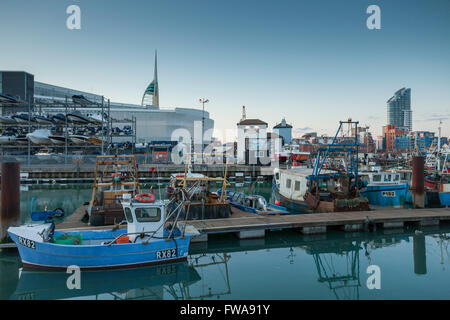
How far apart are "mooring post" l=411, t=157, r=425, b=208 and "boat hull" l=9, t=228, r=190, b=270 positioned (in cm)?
1740

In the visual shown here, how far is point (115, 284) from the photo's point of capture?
1076cm

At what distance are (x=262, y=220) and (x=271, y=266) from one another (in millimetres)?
3801

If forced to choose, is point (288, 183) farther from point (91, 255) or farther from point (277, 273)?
point (91, 255)

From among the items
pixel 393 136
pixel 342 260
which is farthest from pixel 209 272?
pixel 393 136

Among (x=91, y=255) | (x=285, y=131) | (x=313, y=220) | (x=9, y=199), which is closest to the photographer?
(x=91, y=255)

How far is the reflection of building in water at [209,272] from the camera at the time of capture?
10391mm

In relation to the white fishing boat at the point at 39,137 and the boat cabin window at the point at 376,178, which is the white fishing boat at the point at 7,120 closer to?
the white fishing boat at the point at 39,137

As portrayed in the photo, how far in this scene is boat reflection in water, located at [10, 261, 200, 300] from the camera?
10195 mm

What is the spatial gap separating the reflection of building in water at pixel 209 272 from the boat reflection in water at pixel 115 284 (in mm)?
297

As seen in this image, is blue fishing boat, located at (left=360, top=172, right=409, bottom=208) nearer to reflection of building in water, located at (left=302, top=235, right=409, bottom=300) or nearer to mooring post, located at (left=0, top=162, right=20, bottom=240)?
reflection of building in water, located at (left=302, top=235, right=409, bottom=300)

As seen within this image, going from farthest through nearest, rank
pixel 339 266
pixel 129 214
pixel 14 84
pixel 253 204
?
pixel 14 84 < pixel 253 204 < pixel 339 266 < pixel 129 214

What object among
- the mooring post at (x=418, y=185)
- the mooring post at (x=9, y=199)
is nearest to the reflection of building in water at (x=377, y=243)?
the mooring post at (x=418, y=185)

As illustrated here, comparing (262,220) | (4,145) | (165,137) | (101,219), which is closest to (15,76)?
(4,145)

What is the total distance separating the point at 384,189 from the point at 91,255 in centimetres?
1851
